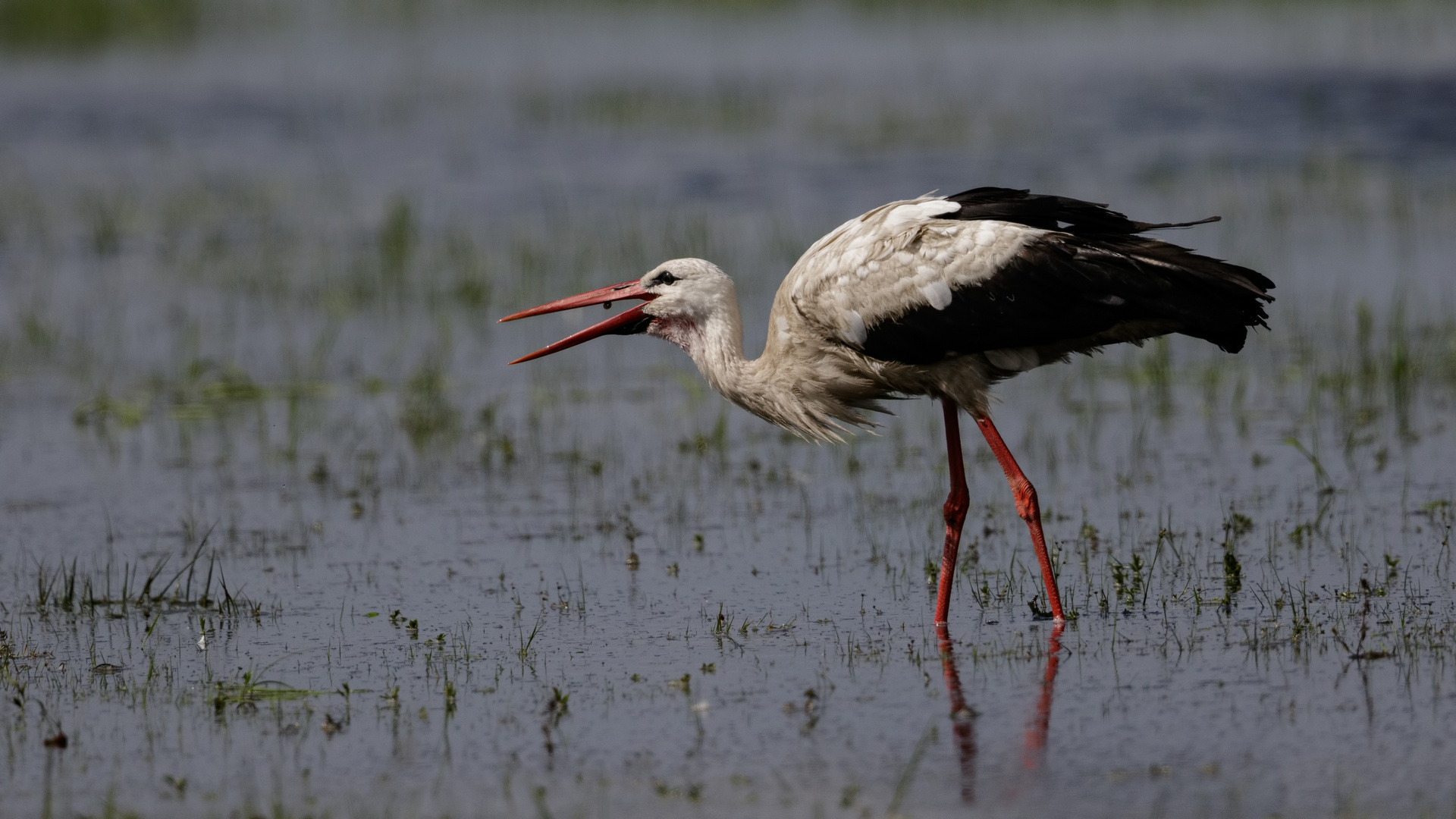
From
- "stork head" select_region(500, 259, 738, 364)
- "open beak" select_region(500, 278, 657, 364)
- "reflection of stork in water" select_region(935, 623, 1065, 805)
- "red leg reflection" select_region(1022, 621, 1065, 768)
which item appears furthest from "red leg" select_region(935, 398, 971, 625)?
"open beak" select_region(500, 278, 657, 364)

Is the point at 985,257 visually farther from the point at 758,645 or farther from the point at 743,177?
the point at 743,177

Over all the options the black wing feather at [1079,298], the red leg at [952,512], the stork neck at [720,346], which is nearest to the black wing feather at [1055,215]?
the black wing feather at [1079,298]

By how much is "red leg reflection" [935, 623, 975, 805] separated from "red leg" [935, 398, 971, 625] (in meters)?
0.26

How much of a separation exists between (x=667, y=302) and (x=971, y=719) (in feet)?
8.79

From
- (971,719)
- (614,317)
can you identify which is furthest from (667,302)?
(971,719)

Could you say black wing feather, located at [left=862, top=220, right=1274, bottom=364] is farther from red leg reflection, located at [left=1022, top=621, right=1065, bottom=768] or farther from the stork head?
red leg reflection, located at [left=1022, top=621, right=1065, bottom=768]

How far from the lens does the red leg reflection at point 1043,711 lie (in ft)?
17.1

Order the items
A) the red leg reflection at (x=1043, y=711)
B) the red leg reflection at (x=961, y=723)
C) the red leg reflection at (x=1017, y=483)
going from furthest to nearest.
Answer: the red leg reflection at (x=1017, y=483), the red leg reflection at (x=1043, y=711), the red leg reflection at (x=961, y=723)

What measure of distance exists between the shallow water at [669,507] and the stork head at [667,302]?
103cm

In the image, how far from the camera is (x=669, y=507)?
8.77 metres

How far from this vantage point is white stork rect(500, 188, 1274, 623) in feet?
22.0

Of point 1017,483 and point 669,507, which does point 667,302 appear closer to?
point 669,507

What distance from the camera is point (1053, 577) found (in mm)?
6684

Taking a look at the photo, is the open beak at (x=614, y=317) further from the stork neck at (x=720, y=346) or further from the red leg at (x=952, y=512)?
the red leg at (x=952, y=512)
